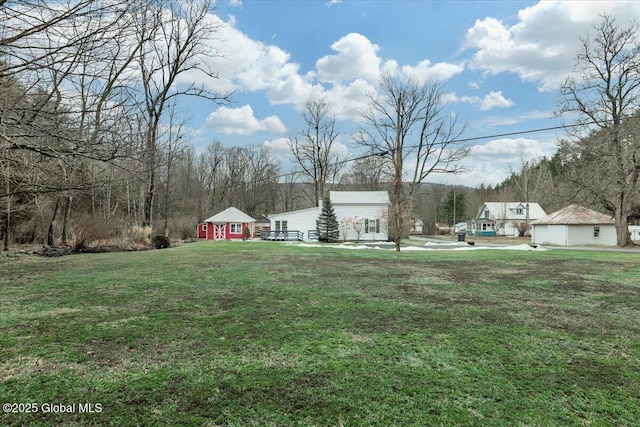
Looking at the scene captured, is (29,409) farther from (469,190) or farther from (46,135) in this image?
(469,190)

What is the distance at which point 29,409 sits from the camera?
94.3 inches

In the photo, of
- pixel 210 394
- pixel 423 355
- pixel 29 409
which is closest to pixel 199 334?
pixel 210 394

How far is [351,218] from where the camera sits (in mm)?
33281

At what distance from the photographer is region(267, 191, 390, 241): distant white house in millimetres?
33281

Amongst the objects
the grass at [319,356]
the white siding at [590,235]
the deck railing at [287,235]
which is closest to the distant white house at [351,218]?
the deck railing at [287,235]

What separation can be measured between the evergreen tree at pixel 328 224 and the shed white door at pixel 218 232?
10.4 metres

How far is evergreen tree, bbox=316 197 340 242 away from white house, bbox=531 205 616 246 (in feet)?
62.0

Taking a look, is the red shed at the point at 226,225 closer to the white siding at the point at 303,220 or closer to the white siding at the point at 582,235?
the white siding at the point at 303,220

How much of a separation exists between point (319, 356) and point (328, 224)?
29.1 m

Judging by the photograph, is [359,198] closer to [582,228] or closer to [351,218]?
[351,218]

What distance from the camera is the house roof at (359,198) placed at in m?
33.5

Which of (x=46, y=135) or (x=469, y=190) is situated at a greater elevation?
(x=469, y=190)

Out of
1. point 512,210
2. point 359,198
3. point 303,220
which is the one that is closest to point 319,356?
point 303,220

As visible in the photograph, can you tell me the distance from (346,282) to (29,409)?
5.88 m
